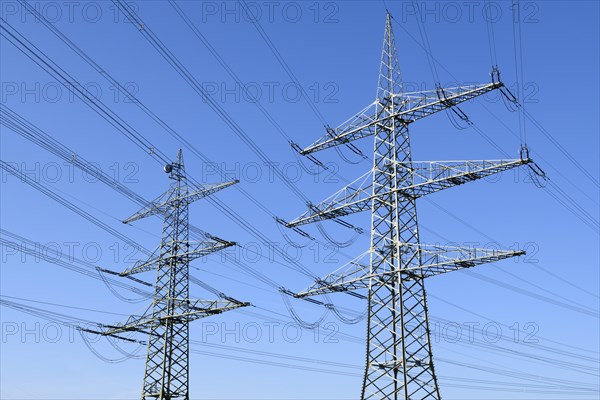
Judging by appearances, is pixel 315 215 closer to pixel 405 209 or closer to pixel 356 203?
pixel 356 203

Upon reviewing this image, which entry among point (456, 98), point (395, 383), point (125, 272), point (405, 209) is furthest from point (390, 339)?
point (125, 272)

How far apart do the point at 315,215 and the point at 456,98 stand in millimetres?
9267

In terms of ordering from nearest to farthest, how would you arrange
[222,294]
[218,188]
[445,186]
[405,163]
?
[445,186] < [405,163] < [222,294] < [218,188]

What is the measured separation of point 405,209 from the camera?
2842cm

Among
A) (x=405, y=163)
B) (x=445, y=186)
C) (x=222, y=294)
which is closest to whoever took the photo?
→ (x=445, y=186)

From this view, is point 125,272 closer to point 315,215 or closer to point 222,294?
point 222,294

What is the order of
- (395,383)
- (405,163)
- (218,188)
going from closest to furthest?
(395,383) < (405,163) < (218,188)

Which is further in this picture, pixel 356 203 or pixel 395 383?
pixel 356 203

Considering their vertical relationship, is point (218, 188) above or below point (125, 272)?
above

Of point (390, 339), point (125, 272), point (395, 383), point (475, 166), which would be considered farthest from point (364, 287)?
point (125, 272)

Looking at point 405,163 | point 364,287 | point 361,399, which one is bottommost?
point 361,399

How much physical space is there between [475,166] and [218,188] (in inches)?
798

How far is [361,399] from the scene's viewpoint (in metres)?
25.6

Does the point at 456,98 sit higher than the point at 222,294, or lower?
higher
